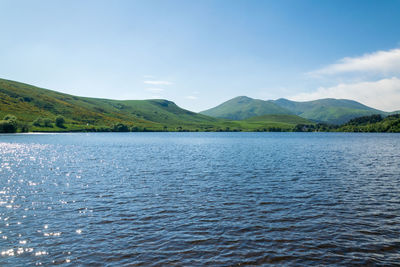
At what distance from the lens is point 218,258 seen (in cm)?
1491

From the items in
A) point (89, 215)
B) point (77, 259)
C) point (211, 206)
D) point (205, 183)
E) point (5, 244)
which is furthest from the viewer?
point (205, 183)

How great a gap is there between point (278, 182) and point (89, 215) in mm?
25038

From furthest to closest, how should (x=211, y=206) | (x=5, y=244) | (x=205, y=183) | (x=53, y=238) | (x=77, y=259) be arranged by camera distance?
(x=205, y=183) < (x=211, y=206) < (x=53, y=238) < (x=5, y=244) < (x=77, y=259)

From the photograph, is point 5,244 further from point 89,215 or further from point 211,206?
point 211,206

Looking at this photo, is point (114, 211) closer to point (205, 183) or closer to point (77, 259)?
point (77, 259)

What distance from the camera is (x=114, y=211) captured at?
77.5 feet

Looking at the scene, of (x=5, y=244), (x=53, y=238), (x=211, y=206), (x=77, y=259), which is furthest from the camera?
(x=211, y=206)

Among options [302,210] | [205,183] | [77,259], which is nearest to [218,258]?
[77,259]

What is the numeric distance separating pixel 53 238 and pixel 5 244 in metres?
2.74

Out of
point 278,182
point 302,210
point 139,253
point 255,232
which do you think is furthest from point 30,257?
point 278,182

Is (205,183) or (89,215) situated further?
(205,183)

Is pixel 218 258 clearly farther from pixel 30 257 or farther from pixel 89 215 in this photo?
pixel 89 215

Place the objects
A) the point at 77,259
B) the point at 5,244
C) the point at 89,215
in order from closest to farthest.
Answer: the point at 77,259, the point at 5,244, the point at 89,215

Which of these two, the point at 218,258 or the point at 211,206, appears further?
the point at 211,206
